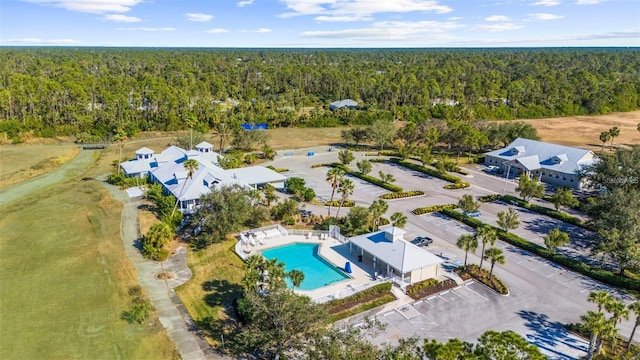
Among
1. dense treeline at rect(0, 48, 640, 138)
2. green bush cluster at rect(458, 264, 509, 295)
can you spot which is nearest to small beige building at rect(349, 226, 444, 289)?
green bush cluster at rect(458, 264, 509, 295)

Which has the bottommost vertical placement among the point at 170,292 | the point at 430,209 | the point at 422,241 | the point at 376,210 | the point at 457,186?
the point at 170,292

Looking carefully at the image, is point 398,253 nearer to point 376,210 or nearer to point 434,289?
point 434,289

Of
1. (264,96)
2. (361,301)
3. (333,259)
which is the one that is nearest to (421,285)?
(361,301)

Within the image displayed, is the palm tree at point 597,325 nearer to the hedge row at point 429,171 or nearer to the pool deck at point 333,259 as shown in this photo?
the pool deck at point 333,259

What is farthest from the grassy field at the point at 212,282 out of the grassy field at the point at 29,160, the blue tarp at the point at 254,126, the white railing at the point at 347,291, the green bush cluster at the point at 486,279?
the blue tarp at the point at 254,126

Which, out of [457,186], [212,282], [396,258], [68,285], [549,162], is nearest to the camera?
[68,285]

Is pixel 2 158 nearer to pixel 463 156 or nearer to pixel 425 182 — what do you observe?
pixel 425 182
